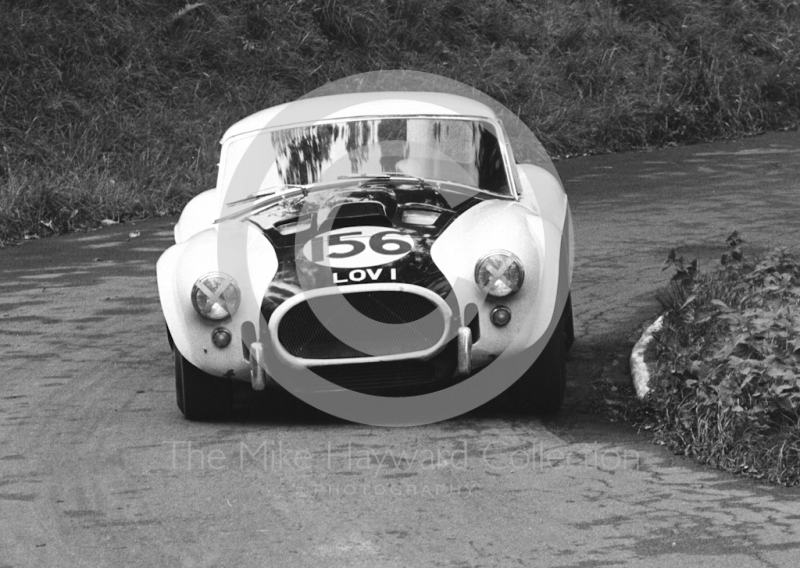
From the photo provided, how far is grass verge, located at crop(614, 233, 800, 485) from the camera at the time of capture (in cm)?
543

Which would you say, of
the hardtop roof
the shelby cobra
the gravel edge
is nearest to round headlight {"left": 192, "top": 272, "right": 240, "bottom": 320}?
the shelby cobra

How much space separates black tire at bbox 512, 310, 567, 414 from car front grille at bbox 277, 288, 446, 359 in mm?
541

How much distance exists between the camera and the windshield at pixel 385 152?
7051 millimetres

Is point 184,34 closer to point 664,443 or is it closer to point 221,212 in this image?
point 221,212

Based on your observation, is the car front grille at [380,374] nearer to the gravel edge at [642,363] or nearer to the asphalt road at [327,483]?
the asphalt road at [327,483]

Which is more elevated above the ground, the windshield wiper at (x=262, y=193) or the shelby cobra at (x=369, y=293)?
the windshield wiper at (x=262, y=193)

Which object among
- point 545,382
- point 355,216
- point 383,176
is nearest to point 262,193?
point 383,176

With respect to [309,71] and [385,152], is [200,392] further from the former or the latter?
[309,71]

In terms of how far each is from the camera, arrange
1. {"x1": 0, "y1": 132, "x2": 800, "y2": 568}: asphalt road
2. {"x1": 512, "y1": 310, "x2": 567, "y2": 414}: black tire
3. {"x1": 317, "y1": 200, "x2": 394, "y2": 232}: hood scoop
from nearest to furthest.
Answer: {"x1": 0, "y1": 132, "x2": 800, "y2": 568}: asphalt road
{"x1": 512, "y1": 310, "x2": 567, "y2": 414}: black tire
{"x1": 317, "y1": 200, "x2": 394, "y2": 232}: hood scoop

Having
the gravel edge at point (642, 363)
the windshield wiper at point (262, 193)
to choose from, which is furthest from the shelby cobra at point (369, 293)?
the gravel edge at point (642, 363)

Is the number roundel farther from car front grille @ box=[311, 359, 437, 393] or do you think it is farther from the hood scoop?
car front grille @ box=[311, 359, 437, 393]

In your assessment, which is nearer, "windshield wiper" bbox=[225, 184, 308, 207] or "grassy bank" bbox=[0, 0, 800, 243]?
"windshield wiper" bbox=[225, 184, 308, 207]

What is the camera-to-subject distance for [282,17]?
19.4 metres

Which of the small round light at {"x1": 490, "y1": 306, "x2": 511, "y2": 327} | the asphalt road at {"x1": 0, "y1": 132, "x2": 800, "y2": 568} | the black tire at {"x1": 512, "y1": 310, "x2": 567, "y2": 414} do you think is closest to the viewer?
the asphalt road at {"x1": 0, "y1": 132, "x2": 800, "y2": 568}
